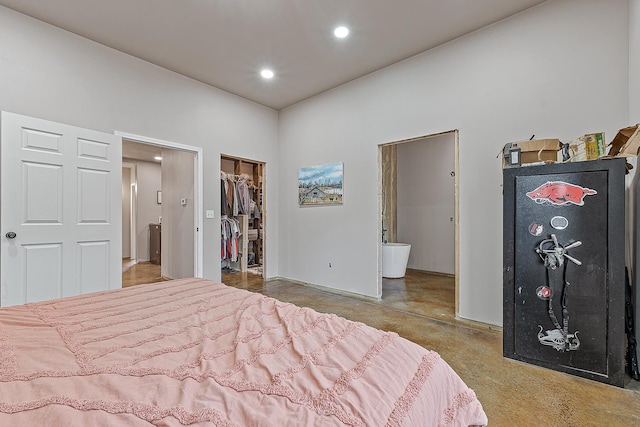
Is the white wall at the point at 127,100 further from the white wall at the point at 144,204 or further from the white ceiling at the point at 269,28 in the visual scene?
the white wall at the point at 144,204

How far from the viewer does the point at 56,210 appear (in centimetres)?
279

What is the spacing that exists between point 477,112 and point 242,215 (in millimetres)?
4147

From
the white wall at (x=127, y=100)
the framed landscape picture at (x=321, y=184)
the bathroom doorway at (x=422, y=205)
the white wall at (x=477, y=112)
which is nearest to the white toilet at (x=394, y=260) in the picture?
the bathroom doorway at (x=422, y=205)

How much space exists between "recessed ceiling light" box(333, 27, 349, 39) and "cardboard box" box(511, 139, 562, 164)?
1.96 metres

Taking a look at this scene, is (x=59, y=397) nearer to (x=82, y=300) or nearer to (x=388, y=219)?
(x=82, y=300)

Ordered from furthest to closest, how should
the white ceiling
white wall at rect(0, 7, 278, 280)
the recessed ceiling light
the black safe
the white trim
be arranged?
the white trim
the recessed ceiling light
white wall at rect(0, 7, 278, 280)
the white ceiling
the black safe

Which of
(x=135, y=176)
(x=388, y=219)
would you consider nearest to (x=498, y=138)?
(x=388, y=219)

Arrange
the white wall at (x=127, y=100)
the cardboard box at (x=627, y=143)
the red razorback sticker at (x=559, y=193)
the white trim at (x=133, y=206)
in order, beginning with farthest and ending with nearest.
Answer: the white trim at (x=133, y=206)
the white wall at (x=127, y=100)
the red razorback sticker at (x=559, y=193)
the cardboard box at (x=627, y=143)

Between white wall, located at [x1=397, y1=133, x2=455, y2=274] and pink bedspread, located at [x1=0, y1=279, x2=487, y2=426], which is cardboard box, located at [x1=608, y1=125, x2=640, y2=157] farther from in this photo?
white wall, located at [x1=397, y1=133, x2=455, y2=274]

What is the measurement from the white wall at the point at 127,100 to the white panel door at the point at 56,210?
0.94 ft

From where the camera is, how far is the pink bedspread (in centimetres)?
71

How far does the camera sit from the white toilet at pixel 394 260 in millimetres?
5094

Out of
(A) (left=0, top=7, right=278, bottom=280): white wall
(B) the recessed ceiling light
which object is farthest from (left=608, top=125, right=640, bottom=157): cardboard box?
(A) (left=0, top=7, right=278, bottom=280): white wall

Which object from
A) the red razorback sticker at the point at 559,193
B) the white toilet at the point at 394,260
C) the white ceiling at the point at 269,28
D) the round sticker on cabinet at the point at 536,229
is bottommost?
the white toilet at the point at 394,260
